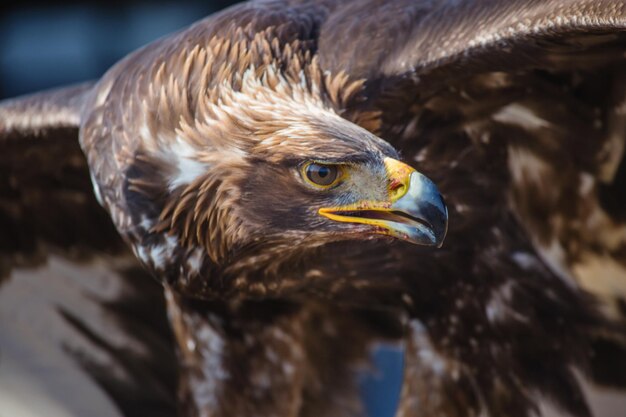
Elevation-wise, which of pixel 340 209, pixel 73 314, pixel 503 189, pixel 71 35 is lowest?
pixel 71 35

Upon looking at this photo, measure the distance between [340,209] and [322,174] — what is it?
102 mm

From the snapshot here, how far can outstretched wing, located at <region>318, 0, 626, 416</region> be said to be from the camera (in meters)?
3.07

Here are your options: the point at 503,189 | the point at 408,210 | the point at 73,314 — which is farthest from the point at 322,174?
the point at 73,314

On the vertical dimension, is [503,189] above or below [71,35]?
above

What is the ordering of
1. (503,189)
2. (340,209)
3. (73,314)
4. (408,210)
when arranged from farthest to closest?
(73,314) < (503,189) < (340,209) < (408,210)

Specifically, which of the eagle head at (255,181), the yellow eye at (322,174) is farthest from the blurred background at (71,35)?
the yellow eye at (322,174)

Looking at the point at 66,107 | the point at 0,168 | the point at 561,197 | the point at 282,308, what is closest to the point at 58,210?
the point at 0,168

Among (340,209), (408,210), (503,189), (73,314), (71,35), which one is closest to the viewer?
(408,210)

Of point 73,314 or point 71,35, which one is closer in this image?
point 73,314

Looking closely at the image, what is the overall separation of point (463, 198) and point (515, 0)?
64 cm

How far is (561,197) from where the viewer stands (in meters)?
3.51

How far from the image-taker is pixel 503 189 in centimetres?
355

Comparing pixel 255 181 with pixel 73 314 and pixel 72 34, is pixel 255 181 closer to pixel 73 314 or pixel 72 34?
pixel 73 314

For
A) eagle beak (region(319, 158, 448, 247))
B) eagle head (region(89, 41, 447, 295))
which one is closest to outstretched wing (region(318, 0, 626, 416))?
eagle head (region(89, 41, 447, 295))
